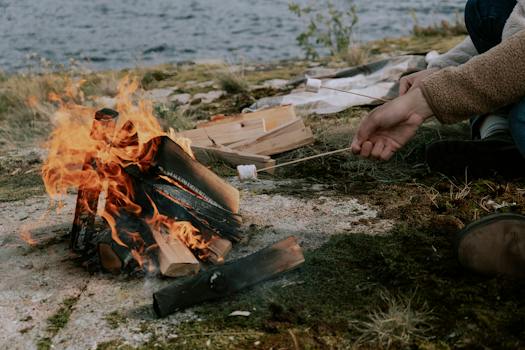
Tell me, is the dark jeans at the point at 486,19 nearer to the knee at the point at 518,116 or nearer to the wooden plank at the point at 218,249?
the knee at the point at 518,116

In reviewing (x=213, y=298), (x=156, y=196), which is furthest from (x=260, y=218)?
(x=213, y=298)

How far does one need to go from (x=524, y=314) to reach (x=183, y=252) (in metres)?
1.37

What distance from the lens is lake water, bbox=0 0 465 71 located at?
1463 centimetres

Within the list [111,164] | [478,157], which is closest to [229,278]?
[111,164]

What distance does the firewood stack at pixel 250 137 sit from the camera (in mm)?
4258

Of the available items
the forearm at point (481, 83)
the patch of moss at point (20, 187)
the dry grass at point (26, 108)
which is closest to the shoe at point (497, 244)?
the forearm at point (481, 83)

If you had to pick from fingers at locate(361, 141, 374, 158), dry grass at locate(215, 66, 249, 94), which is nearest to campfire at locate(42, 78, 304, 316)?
fingers at locate(361, 141, 374, 158)

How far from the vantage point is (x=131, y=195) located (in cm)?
286

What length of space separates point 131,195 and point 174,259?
17.3 inches

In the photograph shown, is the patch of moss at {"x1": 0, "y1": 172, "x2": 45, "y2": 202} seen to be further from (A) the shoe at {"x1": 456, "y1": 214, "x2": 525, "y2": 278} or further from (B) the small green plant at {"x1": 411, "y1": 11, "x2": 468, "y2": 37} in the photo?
(B) the small green plant at {"x1": 411, "y1": 11, "x2": 468, "y2": 37}

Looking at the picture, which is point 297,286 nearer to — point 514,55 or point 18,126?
point 514,55

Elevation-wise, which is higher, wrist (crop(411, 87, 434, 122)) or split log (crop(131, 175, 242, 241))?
wrist (crop(411, 87, 434, 122))

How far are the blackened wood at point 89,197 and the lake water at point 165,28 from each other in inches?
374

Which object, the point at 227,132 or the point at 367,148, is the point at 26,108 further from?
the point at 367,148
